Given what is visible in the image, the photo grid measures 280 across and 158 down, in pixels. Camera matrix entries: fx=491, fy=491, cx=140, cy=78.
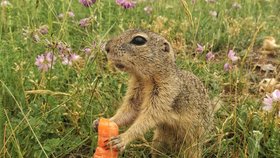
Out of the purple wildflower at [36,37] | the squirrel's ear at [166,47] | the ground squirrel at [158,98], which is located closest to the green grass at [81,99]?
the purple wildflower at [36,37]

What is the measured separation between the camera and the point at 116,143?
2.97 metres

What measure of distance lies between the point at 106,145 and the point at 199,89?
1063 millimetres

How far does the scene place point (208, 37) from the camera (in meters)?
5.88

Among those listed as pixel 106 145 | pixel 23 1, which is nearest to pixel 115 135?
pixel 106 145

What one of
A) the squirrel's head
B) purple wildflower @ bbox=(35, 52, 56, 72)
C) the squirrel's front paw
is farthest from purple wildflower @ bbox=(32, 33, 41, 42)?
the squirrel's front paw

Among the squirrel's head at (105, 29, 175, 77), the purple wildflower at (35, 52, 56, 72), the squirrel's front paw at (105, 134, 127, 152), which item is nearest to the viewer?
the squirrel's front paw at (105, 134, 127, 152)

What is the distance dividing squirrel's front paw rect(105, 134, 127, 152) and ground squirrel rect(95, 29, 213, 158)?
146mm

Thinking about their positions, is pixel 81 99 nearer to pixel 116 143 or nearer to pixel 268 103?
pixel 116 143

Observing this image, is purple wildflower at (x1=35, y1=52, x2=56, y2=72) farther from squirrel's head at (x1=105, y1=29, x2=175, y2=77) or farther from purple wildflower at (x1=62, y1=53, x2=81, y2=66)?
squirrel's head at (x1=105, y1=29, x2=175, y2=77)

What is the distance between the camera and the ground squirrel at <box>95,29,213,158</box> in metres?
3.29

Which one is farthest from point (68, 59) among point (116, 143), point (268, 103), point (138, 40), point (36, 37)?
point (268, 103)

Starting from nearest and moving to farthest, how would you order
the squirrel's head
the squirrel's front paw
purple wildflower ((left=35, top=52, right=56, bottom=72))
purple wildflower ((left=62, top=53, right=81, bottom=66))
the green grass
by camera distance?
1. the squirrel's front paw
2. the green grass
3. the squirrel's head
4. purple wildflower ((left=35, top=52, right=56, bottom=72))
5. purple wildflower ((left=62, top=53, right=81, bottom=66))

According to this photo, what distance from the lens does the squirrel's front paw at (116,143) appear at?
2922 millimetres

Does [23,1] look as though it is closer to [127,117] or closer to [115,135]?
[127,117]
